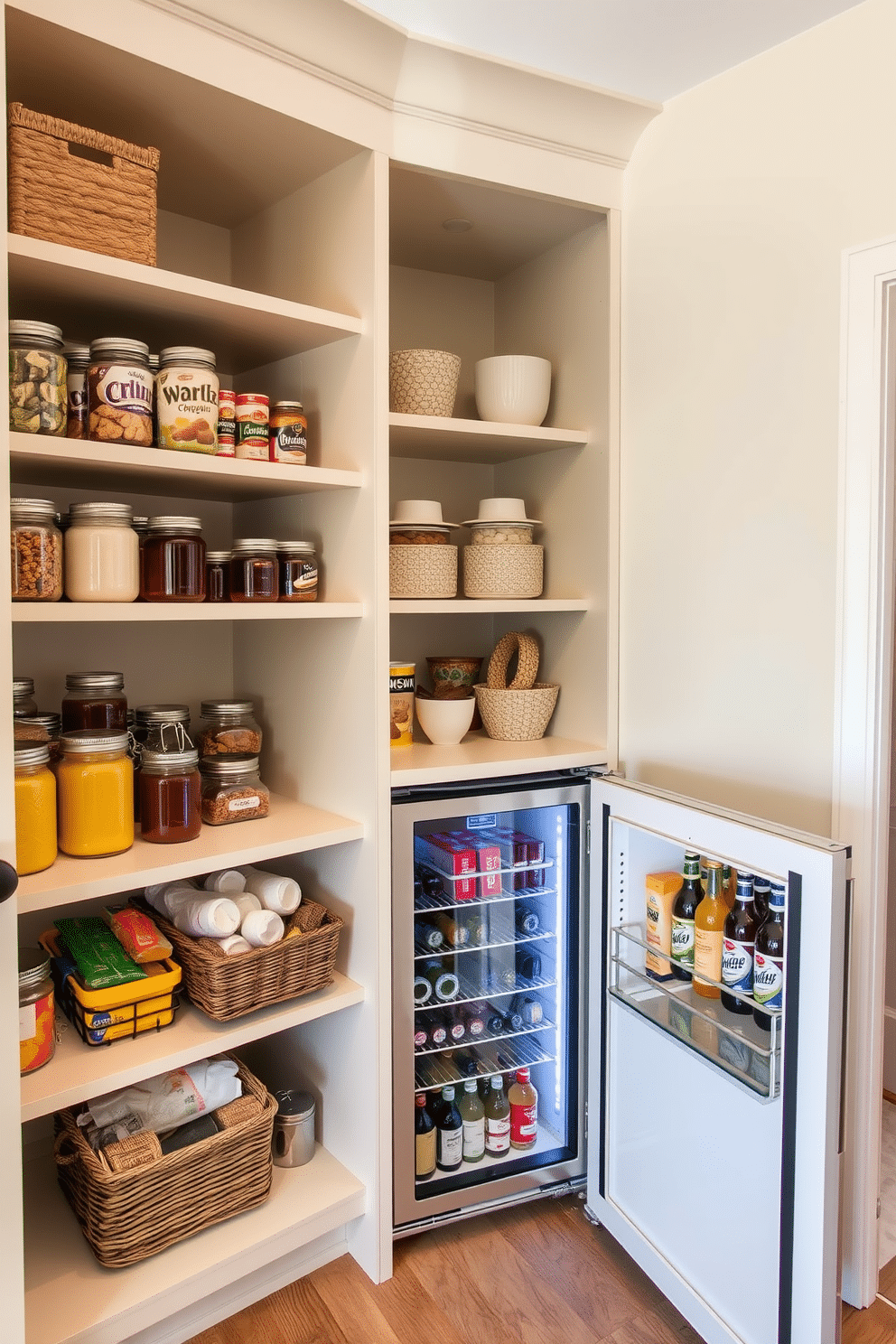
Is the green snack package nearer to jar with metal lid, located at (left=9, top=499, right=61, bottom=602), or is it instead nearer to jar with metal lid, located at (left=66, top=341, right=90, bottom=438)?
jar with metal lid, located at (left=9, top=499, right=61, bottom=602)

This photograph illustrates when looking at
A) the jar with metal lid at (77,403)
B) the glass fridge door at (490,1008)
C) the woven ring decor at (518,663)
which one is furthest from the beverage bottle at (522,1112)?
the jar with metal lid at (77,403)

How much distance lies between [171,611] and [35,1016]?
0.67 meters

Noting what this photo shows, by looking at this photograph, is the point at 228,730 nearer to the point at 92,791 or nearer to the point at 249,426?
the point at 92,791

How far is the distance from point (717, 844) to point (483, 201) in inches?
53.3

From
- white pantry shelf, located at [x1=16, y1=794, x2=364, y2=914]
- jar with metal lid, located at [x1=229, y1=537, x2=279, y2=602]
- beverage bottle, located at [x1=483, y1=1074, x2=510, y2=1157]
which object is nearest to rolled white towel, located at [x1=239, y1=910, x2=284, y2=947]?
white pantry shelf, located at [x1=16, y1=794, x2=364, y2=914]

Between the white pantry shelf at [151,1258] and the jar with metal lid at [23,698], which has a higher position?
the jar with metal lid at [23,698]

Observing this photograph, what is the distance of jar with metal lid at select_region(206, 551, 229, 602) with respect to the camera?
1677mm

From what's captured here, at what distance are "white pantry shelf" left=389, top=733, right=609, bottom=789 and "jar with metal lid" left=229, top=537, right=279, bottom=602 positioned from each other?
0.41m

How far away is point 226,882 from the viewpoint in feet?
5.78

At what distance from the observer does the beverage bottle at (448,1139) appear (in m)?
1.92

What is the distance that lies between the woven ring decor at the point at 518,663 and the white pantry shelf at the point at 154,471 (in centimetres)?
58

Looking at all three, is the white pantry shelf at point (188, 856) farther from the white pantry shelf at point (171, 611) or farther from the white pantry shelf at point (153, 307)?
the white pantry shelf at point (153, 307)

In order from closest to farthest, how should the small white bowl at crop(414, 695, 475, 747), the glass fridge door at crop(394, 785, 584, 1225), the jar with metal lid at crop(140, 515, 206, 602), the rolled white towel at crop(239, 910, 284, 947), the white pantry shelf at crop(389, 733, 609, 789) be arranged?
the jar with metal lid at crop(140, 515, 206, 602) → the rolled white towel at crop(239, 910, 284, 947) → the white pantry shelf at crop(389, 733, 609, 789) → the glass fridge door at crop(394, 785, 584, 1225) → the small white bowl at crop(414, 695, 475, 747)

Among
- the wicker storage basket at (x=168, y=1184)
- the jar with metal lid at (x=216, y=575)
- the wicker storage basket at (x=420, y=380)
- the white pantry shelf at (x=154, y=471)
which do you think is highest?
the wicker storage basket at (x=420, y=380)
